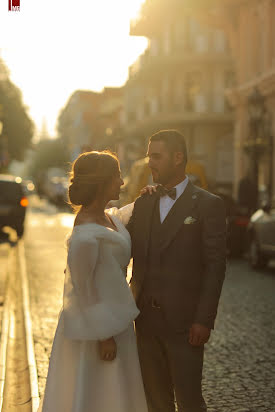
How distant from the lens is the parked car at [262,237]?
43.7 feet

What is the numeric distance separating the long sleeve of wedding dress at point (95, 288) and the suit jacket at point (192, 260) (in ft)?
0.87

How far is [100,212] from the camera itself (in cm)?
356

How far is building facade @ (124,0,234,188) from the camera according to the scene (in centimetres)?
4284

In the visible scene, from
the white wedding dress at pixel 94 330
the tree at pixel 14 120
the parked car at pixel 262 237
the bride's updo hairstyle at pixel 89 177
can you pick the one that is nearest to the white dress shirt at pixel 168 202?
the white wedding dress at pixel 94 330

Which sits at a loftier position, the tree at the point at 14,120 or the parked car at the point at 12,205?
the tree at the point at 14,120

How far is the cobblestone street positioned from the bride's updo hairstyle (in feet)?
6.99

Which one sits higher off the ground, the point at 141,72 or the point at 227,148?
the point at 141,72

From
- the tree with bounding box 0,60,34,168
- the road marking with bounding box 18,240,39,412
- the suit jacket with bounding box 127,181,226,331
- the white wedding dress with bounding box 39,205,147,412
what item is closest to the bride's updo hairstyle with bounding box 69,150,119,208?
the white wedding dress with bounding box 39,205,147,412

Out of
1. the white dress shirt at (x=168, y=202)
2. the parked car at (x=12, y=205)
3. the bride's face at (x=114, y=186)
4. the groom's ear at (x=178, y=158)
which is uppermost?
the groom's ear at (x=178, y=158)

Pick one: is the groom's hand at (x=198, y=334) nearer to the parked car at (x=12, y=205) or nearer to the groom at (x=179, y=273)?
the groom at (x=179, y=273)

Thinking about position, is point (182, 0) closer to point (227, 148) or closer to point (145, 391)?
point (227, 148)

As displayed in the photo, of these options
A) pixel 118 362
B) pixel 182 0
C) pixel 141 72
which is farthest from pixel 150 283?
pixel 141 72

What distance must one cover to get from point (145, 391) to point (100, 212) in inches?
40.4

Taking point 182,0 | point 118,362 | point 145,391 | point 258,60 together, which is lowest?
point 145,391
